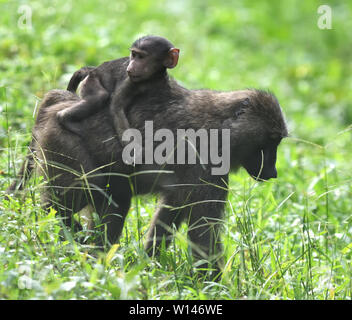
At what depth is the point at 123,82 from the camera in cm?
422

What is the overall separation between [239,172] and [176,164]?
148 centimetres

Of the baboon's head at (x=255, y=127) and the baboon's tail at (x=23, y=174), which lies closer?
the baboon's head at (x=255, y=127)

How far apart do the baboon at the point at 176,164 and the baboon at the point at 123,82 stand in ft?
0.22

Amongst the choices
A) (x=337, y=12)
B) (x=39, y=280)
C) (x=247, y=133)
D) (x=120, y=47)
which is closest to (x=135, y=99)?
(x=247, y=133)

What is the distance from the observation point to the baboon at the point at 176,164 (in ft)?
13.6

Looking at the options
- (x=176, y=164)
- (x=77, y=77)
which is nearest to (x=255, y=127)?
(x=176, y=164)

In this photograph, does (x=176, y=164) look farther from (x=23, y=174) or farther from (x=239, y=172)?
(x=239, y=172)

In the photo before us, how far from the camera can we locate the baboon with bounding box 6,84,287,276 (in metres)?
4.14

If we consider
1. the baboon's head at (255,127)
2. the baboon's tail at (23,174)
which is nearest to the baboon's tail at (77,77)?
the baboon's tail at (23,174)

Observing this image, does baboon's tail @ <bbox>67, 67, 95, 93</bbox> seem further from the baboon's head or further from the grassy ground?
the baboon's head

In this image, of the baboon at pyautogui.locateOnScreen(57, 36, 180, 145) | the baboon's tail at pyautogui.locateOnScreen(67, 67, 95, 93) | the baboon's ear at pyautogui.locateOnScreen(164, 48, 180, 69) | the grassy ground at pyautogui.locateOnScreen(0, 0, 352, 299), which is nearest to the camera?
the grassy ground at pyautogui.locateOnScreen(0, 0, 352, 299)

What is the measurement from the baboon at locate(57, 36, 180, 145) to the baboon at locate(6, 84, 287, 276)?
68mm

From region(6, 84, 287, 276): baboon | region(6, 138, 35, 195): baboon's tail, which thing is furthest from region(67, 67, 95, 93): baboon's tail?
region(6, 138, 35, 195): baboon's tail

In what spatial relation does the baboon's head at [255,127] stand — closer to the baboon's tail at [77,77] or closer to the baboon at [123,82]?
the baboon at [123,82]
